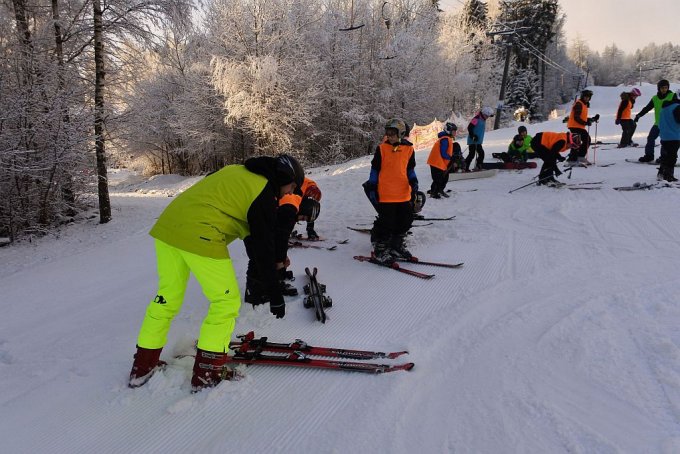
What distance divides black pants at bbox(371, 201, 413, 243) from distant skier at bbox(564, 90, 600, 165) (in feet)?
21.0

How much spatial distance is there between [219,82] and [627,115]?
18.6 metres

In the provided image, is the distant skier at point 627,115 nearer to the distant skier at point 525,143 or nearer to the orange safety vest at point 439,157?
the distant skier at point 525,143

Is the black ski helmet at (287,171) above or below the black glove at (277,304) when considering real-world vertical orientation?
above

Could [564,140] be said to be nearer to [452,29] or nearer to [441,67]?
[441,67]

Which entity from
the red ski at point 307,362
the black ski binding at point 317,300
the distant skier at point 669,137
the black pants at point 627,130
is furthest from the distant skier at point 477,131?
the red ski at point 307,362

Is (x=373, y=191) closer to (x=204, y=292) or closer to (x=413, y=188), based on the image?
(x=413, y=188)

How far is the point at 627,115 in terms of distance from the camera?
483 inches

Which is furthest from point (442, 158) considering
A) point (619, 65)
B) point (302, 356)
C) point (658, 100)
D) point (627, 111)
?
point (619, 65)

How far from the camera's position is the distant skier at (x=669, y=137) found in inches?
305

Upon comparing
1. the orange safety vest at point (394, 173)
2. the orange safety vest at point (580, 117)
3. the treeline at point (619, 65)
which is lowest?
the orange safety vest at point (394, 173)

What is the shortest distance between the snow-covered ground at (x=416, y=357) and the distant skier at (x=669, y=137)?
2.09m

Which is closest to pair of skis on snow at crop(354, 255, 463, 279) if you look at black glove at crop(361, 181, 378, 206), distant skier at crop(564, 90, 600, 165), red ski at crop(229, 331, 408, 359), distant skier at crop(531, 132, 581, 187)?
black glove at crop(361, 181, 378, 206)

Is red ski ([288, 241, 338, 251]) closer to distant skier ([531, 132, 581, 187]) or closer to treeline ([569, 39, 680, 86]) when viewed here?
distant skier ([531, 132, 581, 187])

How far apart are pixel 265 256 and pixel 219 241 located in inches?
12.7
